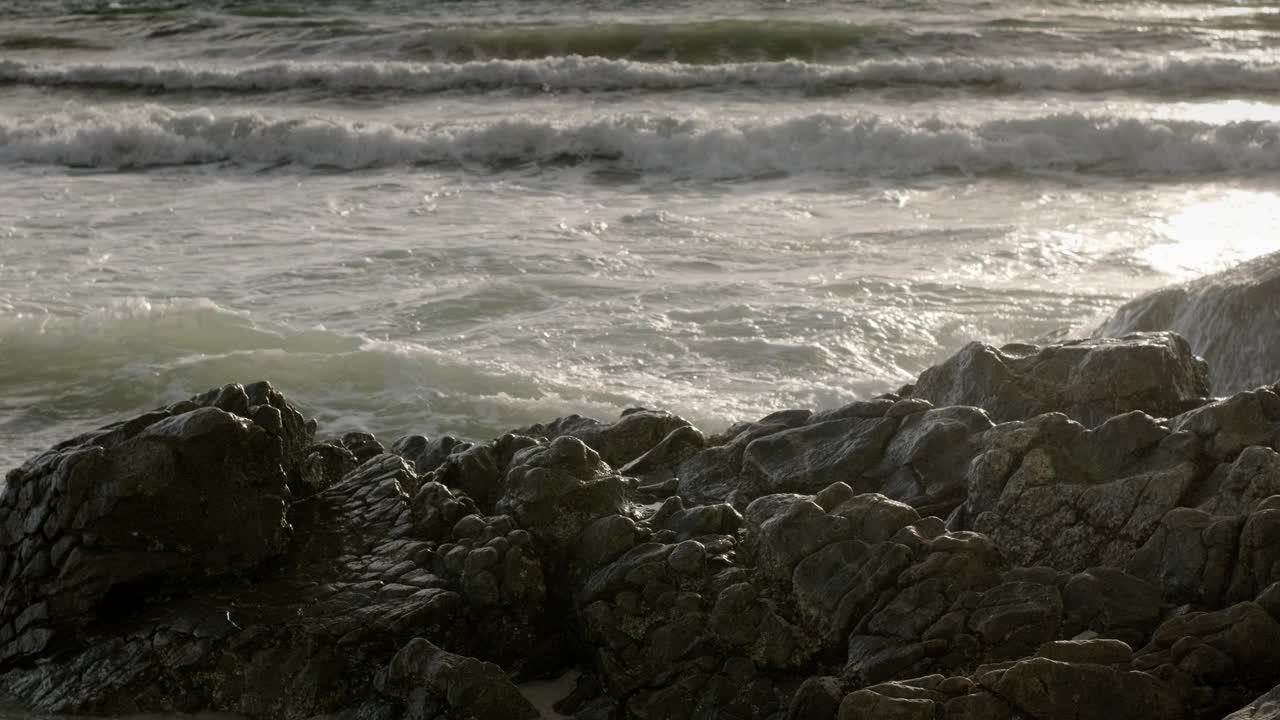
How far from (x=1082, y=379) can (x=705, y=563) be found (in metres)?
1.70

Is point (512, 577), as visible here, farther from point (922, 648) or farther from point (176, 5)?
point (176, 5)

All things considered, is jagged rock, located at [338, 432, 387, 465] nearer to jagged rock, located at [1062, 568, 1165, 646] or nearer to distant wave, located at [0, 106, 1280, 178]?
jagged rock, located at [1062, 568, 1165, 646]

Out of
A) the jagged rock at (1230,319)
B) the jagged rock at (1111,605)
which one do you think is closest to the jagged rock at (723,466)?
the jagged rock at (1111,605)

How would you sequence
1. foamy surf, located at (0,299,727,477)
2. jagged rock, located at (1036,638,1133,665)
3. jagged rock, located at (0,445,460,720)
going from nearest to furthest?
jagged rock, located at (1036,638,1133,665) → jagged rock, located at (0,445,460,720) → foamy surf, located at (0,299,727,477)

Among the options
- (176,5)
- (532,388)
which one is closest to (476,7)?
(176,5)

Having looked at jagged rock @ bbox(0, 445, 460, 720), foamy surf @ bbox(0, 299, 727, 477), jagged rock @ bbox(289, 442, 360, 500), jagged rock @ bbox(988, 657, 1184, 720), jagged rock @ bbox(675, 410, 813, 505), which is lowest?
foamy surf @ bbox(0, 299, 727, 477)

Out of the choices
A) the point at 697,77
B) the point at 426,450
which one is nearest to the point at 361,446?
the point at 426,450

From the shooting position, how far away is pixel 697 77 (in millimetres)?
20281

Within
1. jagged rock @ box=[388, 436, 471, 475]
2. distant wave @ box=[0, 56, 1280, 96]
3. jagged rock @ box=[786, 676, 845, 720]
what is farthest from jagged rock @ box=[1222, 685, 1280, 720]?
distant wave @ box=[0, 56, 1280, 96]

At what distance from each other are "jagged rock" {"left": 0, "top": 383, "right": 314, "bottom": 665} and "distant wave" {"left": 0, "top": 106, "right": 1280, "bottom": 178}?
33.9ft

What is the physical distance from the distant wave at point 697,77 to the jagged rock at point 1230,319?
12741 millimetres

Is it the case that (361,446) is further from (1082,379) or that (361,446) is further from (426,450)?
(1082,379)

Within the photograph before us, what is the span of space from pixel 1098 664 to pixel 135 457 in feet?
10.6

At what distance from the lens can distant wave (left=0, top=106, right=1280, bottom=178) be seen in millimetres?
15242
